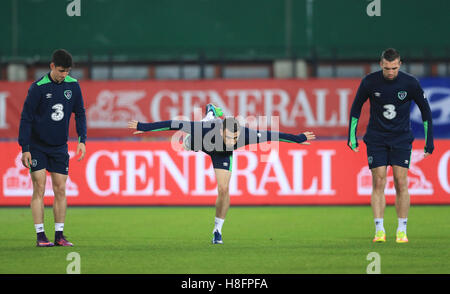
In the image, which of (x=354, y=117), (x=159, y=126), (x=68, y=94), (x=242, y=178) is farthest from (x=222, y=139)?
(x=242, y=178)

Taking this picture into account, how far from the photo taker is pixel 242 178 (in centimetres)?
1672

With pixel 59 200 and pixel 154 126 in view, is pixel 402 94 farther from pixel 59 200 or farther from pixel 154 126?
pixel 59 200

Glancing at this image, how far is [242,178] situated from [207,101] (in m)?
2.00

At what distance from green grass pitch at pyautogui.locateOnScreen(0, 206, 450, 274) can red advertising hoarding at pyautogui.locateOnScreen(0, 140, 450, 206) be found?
3.50ft

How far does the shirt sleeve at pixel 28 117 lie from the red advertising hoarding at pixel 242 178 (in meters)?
7.51

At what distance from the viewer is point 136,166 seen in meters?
16.8

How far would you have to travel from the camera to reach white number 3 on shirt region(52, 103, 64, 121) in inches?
366

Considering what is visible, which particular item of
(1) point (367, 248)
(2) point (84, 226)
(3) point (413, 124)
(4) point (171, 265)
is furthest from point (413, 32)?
(4) point (171, 265)

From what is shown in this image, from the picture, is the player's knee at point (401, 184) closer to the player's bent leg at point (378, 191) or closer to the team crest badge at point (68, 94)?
the player's bent leg at point (378, 191)

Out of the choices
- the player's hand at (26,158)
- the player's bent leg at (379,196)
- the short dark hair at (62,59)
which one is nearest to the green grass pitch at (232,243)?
the player's bent leg at (379,196)

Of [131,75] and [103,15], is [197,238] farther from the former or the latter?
[103,15]

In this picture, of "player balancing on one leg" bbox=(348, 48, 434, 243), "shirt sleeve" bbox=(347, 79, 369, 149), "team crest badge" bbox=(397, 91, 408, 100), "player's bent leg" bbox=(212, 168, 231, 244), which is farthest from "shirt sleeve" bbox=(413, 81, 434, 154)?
"player's bent leg" bbox=(212, 168, 231, 244)

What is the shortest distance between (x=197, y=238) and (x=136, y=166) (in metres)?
6.50

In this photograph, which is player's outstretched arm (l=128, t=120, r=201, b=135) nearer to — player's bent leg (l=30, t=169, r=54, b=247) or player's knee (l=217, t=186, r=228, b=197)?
player's knee (l=217, t=186, r=228, b=197)
